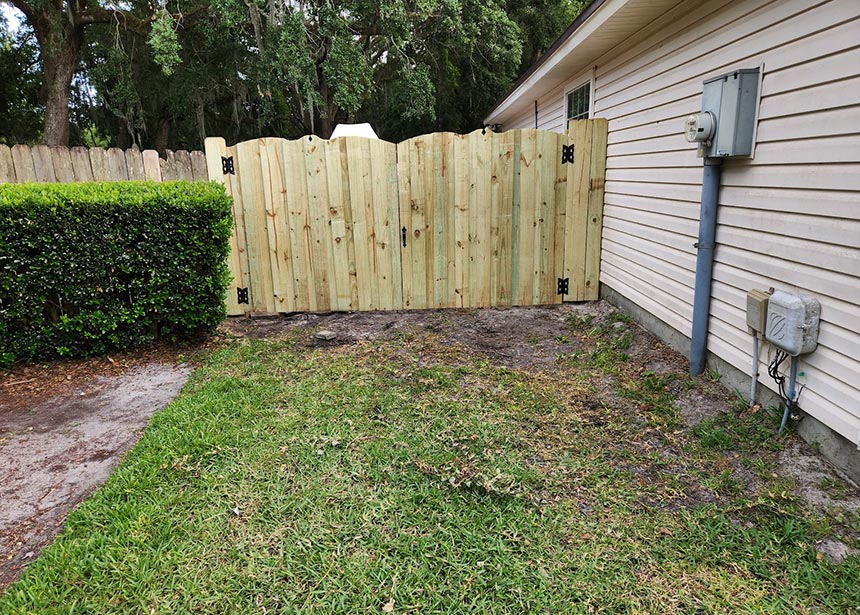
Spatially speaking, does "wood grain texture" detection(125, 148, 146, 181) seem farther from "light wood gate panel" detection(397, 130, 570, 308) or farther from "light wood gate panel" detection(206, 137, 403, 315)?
"light wood gate panel" detection(397, 130, 570, 308)

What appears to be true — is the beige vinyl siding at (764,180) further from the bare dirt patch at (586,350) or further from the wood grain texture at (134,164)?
the wood grain texture at (134,164)

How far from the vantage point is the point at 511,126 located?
41.4 feet

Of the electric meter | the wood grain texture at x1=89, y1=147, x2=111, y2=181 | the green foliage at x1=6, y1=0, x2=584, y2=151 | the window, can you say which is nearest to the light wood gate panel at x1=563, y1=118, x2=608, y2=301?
the window

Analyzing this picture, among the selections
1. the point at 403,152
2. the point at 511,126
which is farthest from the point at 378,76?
the point at 403,152

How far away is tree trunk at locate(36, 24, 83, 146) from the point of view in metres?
10.2

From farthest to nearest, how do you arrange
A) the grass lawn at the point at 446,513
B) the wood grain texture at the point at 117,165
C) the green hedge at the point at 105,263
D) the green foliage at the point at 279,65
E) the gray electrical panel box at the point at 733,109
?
the green foliage at the point at 279,65 → the wood grain texture at the point at 117,165 → the green hedge at the point at 105,263 → the gray electrical panel box at the point at 733,109 → the grass lawn at the point at 446,513

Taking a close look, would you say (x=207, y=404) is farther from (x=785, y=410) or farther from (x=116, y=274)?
(x=785, y=410)

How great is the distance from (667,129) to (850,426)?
2497mm

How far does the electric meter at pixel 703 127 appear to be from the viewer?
9.80 ft

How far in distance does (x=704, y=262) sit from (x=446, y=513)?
2.34m

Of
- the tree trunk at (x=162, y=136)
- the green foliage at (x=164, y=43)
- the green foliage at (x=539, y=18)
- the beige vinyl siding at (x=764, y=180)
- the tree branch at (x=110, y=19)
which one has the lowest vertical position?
the beige vinyl siding at (x=764, y=180)

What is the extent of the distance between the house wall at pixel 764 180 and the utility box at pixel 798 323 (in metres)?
0.04

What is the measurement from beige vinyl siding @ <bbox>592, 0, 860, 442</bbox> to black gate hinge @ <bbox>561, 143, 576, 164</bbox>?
0.53 m

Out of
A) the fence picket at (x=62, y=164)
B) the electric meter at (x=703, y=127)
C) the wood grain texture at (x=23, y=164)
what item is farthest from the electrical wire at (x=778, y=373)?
the wood grain texture at (x=23, y=164)
